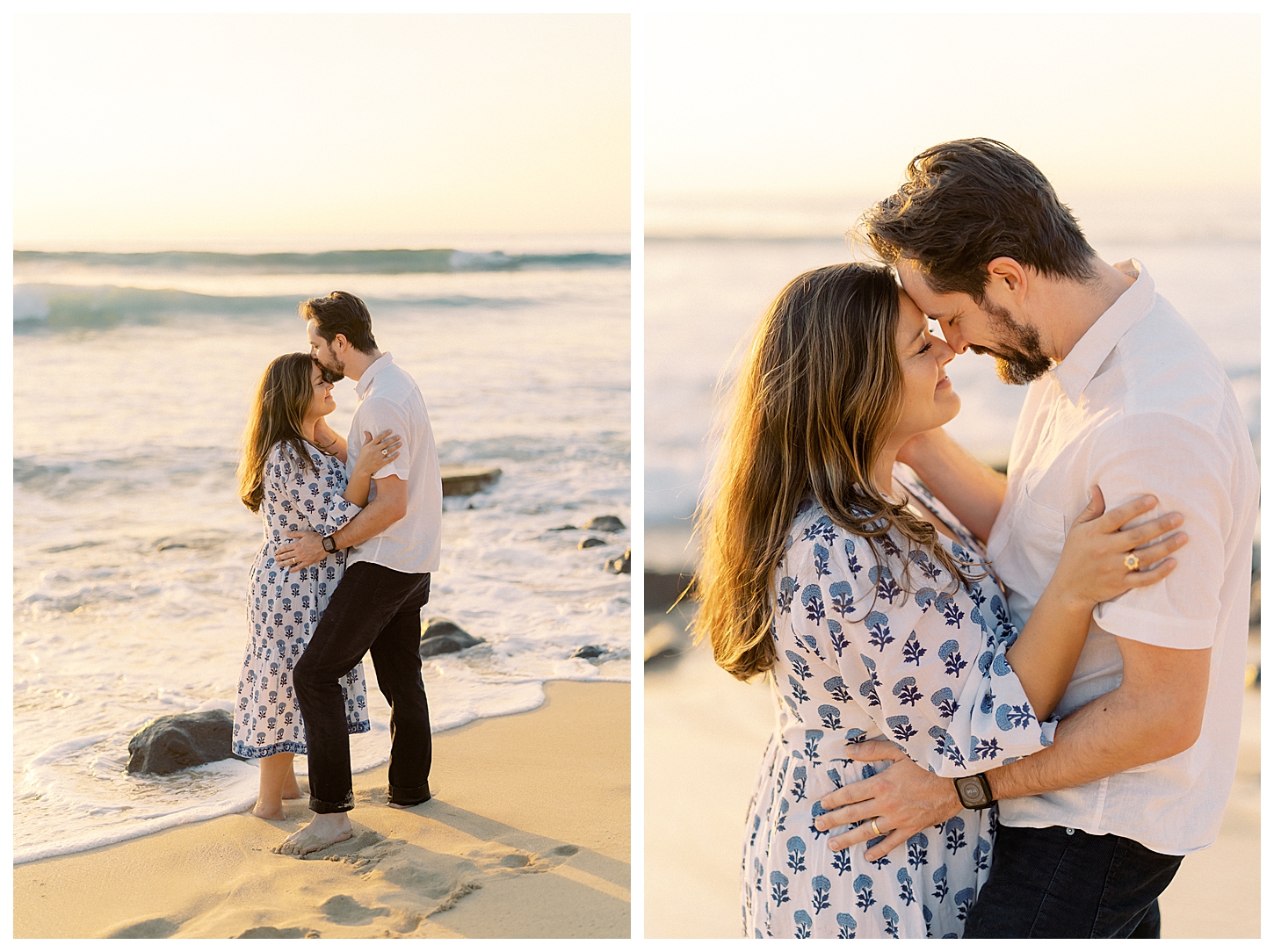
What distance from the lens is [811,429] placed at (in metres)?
1.68

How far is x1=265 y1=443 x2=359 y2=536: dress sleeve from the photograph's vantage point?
3234mm

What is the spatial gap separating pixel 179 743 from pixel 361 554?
1240mm

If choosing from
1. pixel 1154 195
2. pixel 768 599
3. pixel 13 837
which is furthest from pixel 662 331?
pixel 768 599

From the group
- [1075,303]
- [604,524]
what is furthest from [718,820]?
[604,524]

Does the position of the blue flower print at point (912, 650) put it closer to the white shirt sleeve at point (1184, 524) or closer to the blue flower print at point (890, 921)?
the white shirt sleeve at point (1184, 524)

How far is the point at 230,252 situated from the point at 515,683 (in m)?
A: 7.85

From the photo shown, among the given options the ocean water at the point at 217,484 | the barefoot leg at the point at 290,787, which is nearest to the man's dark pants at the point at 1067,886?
the barefoot leg at the point at 290,787

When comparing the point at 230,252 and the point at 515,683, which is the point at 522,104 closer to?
the point at 515,683

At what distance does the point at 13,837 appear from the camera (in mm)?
3160

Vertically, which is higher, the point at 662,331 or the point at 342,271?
the point at 342,271

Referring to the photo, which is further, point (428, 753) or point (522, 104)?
point (522, 104)

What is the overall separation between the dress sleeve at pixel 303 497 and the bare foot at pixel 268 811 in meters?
0.97

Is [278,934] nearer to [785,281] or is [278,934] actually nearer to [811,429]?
[811,429]

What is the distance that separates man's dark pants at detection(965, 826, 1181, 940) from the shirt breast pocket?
447 mm
